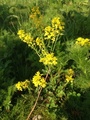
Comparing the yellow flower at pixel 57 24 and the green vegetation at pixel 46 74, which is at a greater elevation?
the yellow flower at pixel 57 24

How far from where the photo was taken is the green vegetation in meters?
3.07

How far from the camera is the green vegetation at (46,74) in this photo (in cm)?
307

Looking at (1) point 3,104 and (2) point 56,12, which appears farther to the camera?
(2) point 56,12

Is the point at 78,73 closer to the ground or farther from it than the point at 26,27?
closer to the ground

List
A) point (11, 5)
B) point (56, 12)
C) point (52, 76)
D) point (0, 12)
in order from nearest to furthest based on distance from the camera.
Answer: point (52, 76) → point (56, 12) → point (0, 12) → point (11, 5)

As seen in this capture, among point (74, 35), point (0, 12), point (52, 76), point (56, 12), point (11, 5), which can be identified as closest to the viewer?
point (52, 76)

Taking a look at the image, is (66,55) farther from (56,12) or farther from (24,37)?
(56,12)

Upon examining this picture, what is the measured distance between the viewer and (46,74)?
3.28 meters

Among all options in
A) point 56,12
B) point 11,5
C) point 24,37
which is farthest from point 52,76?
point 11,5

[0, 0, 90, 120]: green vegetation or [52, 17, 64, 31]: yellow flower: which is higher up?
[52, 17, 64, 31]: yellow flower

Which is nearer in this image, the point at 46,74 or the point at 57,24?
the point at 57,24

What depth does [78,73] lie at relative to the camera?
3.58 metres

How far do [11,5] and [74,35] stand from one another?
6.50 ft

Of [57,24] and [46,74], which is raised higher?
[57,24]
